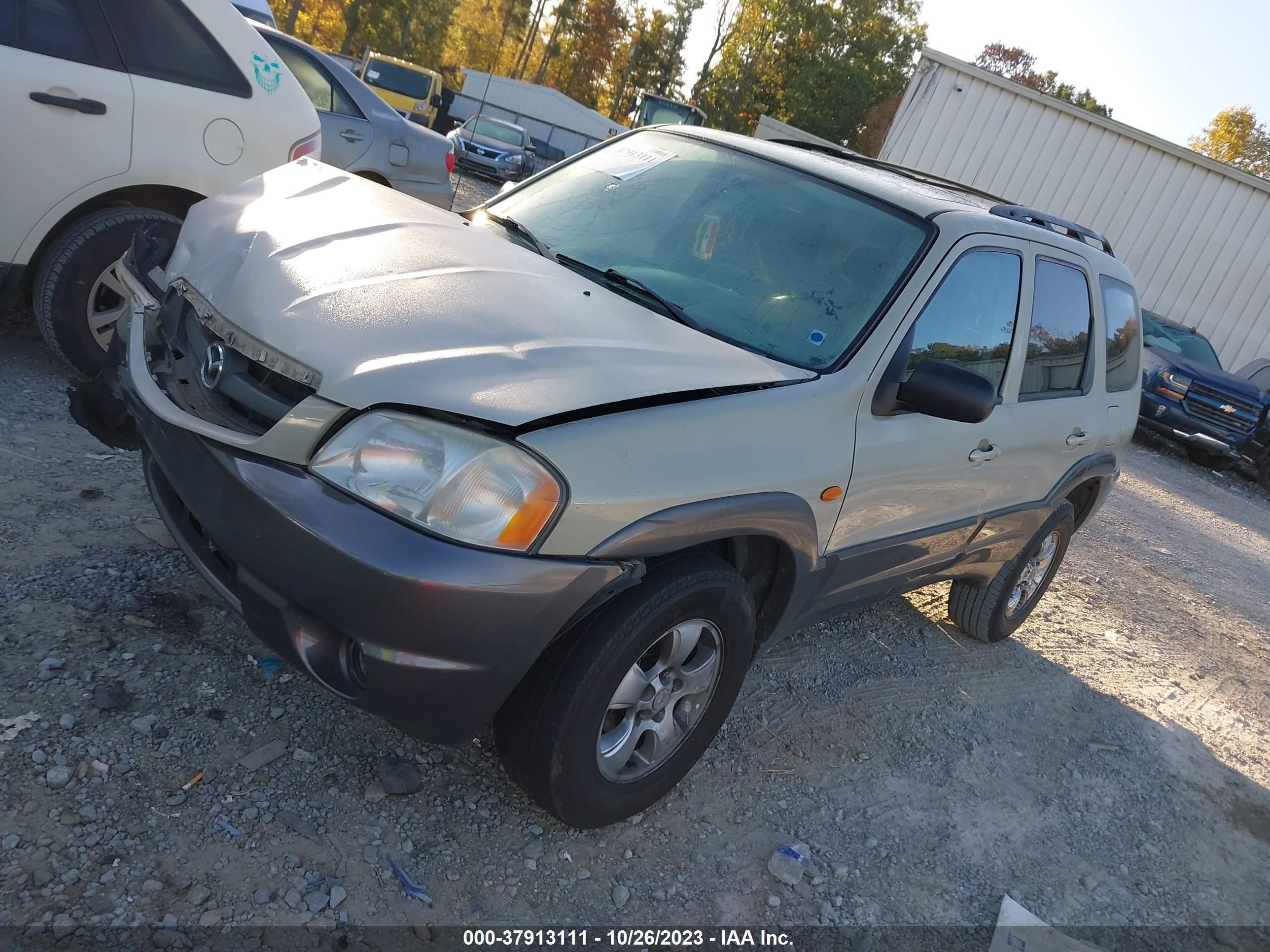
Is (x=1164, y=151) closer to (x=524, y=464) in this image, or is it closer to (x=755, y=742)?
(x=755, y=742)

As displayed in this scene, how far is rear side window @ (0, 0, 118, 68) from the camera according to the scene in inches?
149

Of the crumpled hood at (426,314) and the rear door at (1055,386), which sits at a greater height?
the rear door at (1055,386)

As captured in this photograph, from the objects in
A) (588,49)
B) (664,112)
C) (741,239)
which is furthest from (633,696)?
(588,49)

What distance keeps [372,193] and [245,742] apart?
69.1 inches

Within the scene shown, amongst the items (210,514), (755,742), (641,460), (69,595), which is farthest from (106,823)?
(755,742)

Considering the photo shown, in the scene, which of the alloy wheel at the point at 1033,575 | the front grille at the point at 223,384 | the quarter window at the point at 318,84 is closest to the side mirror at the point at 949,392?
Answer: the front grille at the point at 223,384

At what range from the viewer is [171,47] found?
4.18 meters

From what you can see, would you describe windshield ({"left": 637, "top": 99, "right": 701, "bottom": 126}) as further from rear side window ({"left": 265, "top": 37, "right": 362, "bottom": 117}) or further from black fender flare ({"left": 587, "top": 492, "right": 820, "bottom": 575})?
black fender flare ({"left": 587, "top": 492, "right": 820, "bottom": 575})

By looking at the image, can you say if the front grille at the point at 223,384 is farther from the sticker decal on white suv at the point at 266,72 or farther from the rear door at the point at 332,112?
the rear door at the point at 332,112

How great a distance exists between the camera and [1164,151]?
16.2m

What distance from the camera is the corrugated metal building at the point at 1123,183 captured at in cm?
1622

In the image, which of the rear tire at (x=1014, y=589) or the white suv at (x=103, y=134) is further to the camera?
the rear tire at (x=1014, y=589)

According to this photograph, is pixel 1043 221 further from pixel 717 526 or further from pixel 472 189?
pixel 472 189

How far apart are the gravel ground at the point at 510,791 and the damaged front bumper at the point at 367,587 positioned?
475mm
